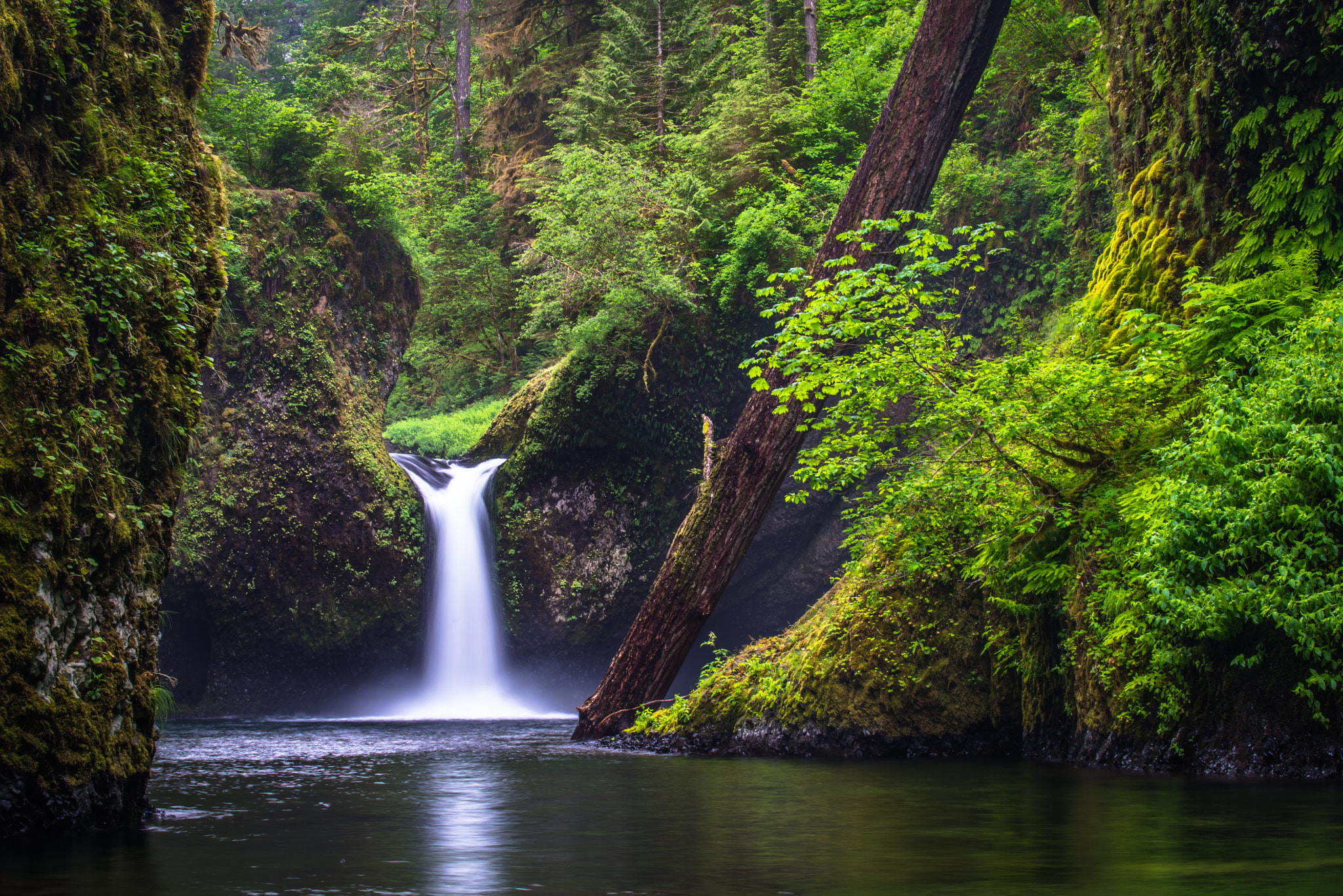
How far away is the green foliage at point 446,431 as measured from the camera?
21.8 meters

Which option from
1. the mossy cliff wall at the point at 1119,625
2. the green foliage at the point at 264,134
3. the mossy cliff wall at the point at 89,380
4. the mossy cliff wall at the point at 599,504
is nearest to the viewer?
the mossy cliff wall at the point at 89,380

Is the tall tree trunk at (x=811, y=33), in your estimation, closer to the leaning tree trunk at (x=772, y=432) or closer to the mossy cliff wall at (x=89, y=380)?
the leaning tree trunk at (x=772, y=432)

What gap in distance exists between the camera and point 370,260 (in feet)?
60.2

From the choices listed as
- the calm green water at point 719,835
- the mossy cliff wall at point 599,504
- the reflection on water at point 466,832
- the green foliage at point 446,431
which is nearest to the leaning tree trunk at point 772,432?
the calm green water at point 719,835

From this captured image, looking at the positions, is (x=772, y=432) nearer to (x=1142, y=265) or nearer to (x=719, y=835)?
(x=1142, y=265)

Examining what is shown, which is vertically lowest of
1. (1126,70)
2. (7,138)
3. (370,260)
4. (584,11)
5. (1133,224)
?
(7,138)

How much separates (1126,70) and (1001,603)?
15.9 feet

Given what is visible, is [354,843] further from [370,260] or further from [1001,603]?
[370,260]

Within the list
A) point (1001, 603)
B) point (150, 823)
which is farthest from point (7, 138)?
point (1001, 603)

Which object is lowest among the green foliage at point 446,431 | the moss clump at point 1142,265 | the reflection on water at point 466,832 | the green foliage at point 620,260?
the reflection on water at point 466,832

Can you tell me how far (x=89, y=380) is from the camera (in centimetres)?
456

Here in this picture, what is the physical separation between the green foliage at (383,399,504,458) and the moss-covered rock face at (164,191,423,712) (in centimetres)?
414

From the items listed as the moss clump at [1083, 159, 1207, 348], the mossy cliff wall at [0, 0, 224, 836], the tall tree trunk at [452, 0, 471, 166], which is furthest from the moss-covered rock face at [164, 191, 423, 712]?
the moss clump at [1083, 159, 1207, 348]

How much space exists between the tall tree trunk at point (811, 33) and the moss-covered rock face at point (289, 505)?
1058 cm
